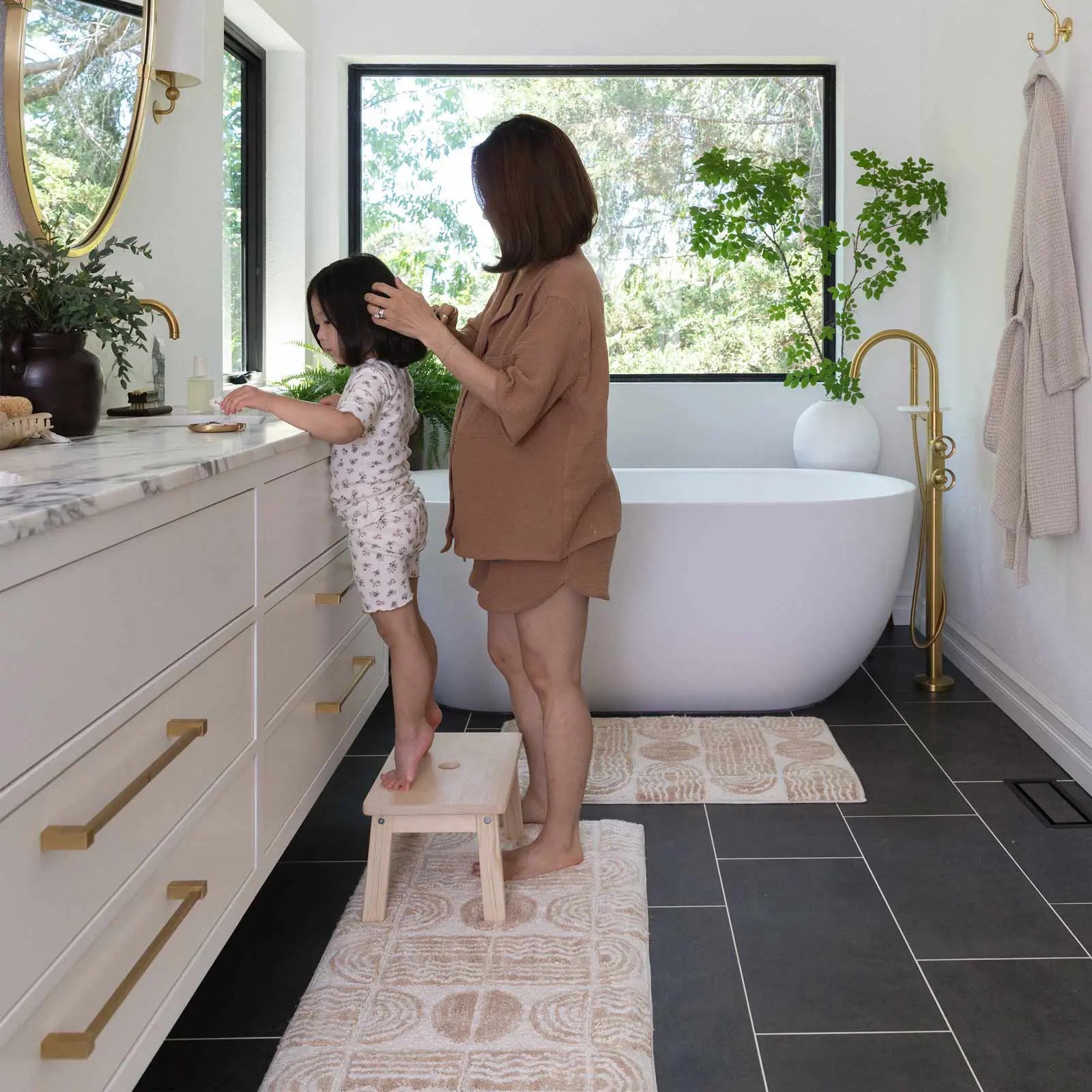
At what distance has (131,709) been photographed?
1.24 meters

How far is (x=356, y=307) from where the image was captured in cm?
203

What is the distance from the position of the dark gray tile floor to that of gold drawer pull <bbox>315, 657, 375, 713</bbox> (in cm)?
35

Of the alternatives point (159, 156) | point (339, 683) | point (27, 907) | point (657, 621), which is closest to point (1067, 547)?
point (657, 621)

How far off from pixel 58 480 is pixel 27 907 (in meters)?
0.45

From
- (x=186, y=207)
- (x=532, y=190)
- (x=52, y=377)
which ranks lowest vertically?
(x=52, y=377)

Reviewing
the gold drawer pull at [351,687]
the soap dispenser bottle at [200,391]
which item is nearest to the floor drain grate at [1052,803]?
the gold drawer pull at [351,687]

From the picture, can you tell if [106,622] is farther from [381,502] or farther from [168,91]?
[168,91]

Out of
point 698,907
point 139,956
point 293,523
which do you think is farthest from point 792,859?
point 139,956

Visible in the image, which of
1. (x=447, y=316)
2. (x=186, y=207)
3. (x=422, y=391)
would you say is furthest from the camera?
(x=422, y=391)

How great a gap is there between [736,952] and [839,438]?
7.64 feet

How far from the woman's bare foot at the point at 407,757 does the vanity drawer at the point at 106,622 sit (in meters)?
0.64

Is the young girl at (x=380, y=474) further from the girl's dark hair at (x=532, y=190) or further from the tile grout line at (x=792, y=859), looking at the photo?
the tile grout line at (x=792, y=859)

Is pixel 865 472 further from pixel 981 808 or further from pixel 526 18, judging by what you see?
pixel 526 18

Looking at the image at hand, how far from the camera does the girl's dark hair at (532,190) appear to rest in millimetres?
2031
